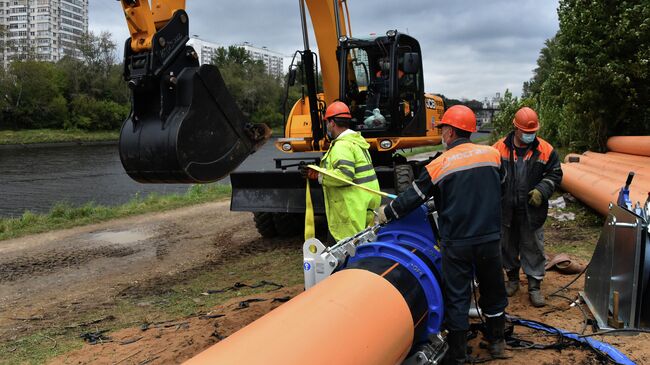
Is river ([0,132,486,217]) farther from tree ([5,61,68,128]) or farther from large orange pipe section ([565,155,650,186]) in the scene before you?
tree ([5,61,68,128])

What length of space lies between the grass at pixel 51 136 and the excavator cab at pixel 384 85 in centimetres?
4612

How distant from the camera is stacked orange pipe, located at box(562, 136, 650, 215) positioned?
23.6ft

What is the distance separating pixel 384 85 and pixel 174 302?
421 centimetres

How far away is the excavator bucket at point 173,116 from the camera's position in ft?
14.4

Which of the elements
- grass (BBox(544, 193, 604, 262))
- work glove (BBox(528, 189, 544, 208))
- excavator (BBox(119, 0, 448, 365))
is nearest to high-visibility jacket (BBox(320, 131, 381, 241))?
excavator (BBox(119, 0, 448, 365))

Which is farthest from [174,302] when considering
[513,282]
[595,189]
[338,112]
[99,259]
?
[595,189]

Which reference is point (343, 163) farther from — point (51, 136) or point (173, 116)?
point (51, 136)

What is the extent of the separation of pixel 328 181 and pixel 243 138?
0.99 metres

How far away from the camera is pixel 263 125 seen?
207 inches

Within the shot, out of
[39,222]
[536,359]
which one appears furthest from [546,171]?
[39,222]

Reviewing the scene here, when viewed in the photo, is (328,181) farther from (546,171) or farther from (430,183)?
(546,171)

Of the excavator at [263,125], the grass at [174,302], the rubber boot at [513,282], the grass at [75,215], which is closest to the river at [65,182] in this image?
the grass at [75,215]

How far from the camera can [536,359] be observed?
3.72 meters

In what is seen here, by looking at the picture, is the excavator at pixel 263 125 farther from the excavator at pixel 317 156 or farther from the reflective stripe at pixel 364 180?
the reflective stripe at pixel 364 180
